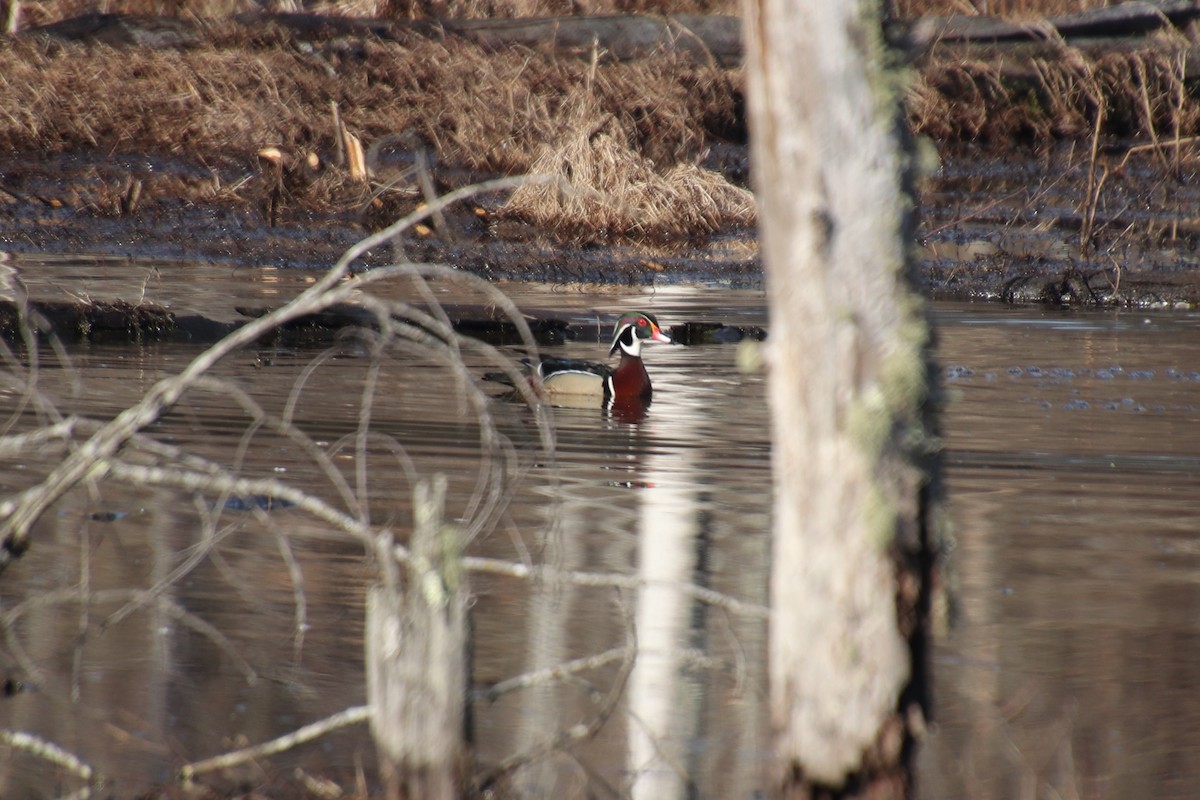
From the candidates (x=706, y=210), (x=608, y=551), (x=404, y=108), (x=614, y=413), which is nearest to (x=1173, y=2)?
(x=706, y=210)

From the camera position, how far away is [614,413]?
34.3ft

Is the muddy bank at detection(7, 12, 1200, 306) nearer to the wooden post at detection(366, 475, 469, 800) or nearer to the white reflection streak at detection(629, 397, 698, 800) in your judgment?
the white reflection streak at detection(629, 397, 698, 800)

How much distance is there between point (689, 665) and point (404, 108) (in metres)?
17.3

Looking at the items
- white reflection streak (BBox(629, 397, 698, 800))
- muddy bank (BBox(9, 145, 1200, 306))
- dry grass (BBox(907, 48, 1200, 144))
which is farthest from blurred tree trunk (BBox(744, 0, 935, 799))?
dry grass (BBox(907, 48, 1200, 144))

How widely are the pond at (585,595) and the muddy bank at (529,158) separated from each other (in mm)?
7313

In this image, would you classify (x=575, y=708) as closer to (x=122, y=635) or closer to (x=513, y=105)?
(x=122, y=635)

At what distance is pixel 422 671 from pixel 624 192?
14473 mm

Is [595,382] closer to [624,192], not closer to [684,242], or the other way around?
[624,192]

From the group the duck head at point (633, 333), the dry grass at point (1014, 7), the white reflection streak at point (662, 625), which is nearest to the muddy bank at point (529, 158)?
the dry grass at point (1014, 7)

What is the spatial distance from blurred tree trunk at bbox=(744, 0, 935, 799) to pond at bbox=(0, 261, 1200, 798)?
0.21m

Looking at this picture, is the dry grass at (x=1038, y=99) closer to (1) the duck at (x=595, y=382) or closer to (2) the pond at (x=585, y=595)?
(1) the duck at (x=595, y=382)

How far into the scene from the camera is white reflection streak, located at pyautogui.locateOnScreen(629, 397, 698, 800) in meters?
4.47

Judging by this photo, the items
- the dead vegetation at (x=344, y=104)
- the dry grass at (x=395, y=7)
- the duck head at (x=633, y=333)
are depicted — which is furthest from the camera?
the dry grass at (x=395, y=7)

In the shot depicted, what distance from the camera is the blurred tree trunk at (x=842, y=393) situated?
3.41m
